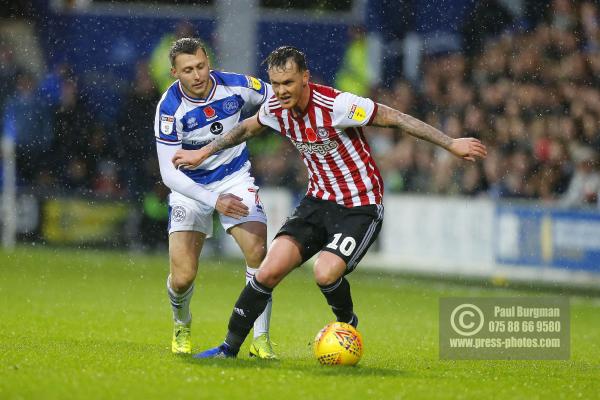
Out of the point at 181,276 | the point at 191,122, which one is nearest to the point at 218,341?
the point at 181,276

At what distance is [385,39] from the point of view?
22.0 m

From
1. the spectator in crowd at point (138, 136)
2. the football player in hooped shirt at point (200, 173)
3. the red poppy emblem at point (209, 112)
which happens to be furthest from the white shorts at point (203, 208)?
the spectator in crowd at point (138, 136)

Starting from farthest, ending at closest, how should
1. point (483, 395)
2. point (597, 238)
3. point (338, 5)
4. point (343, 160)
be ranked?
point (338, 5) → point (597, 238) → point (343, 160) → point (483, 395)

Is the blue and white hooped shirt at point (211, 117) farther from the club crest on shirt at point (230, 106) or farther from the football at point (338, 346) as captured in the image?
the football at point (338, 346)

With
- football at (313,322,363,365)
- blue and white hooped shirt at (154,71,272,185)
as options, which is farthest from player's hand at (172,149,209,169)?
football at (313,322,363,365)

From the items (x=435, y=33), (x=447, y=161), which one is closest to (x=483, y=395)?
(x=447, y=161)

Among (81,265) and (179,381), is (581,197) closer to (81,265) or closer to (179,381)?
(81,265)

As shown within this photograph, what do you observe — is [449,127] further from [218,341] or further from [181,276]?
[181,276]

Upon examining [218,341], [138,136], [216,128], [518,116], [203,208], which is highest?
[518,116]

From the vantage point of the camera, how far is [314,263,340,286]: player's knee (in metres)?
8.09

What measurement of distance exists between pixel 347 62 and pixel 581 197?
7358mm

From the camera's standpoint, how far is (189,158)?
27.7 feet

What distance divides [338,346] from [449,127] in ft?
35.8

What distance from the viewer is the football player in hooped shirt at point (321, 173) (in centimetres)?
802
